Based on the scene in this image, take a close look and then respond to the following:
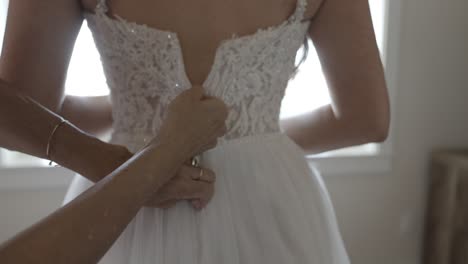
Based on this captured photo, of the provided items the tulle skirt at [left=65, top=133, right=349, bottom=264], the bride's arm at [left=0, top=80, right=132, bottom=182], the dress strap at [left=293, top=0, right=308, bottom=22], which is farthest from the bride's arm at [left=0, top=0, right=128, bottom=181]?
the dress strap at [left=293, top=0, right=308, bottom=22]

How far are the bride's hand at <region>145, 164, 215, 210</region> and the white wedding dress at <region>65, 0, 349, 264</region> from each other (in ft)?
0.10

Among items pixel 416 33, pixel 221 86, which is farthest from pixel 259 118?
pixel 416 33

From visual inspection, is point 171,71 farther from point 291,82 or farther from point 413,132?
point 413,132

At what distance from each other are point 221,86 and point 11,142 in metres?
0.28

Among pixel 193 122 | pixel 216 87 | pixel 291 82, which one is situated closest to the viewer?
pixel 193 122

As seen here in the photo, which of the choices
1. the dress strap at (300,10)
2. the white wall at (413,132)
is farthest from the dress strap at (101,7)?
the white wall at (413,132)

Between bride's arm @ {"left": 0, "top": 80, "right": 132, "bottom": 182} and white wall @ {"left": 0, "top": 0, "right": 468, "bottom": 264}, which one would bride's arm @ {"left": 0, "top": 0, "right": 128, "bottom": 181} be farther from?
white wall @ {"left": 0, "top": 0, "right": 468, "bottom": 264}

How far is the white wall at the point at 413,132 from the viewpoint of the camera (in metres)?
1.69

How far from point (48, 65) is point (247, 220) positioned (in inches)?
13.4

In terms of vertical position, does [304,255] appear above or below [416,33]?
below

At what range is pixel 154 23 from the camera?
2.09 ft

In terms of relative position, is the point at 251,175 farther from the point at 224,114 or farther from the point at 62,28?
the point at 62,28

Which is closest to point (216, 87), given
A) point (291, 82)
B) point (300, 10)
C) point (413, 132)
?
point (300, 10)

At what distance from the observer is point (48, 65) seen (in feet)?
2.07
